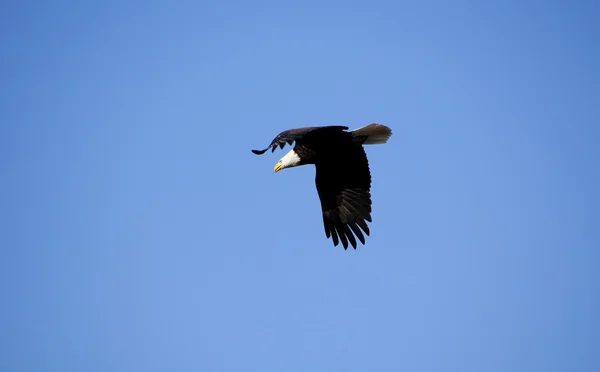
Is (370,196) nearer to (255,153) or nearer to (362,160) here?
(362,160)

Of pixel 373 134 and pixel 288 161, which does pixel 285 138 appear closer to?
pixel 288 161

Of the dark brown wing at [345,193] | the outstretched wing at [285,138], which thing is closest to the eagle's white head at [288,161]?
the dark brown wing at [345,193]

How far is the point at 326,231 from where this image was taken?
11539 millimetres

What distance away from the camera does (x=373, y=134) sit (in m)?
11.4

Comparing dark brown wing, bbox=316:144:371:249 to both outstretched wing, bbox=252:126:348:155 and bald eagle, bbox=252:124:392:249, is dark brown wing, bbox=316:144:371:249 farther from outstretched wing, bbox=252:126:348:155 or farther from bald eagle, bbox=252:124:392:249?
outstretched wing, bbox=252:126:348:155

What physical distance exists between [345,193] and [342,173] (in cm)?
33

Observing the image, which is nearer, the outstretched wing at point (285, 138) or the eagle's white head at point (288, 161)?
the outstretched wing at point (285, 138)

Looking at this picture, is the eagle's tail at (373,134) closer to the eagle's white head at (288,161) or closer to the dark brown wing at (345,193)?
the dark brown wing at (345,193)

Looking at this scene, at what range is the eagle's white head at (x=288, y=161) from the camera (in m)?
11.2

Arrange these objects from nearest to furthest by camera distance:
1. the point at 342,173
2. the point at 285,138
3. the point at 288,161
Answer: the point at 285,138 → the point at 288,161 → the point at 342,173

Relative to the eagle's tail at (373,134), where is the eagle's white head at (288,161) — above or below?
below

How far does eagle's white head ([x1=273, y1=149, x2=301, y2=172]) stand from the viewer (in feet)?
36.9

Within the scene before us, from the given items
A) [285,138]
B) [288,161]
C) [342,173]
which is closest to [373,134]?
[342,173]

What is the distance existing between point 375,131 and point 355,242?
1.77 metres
